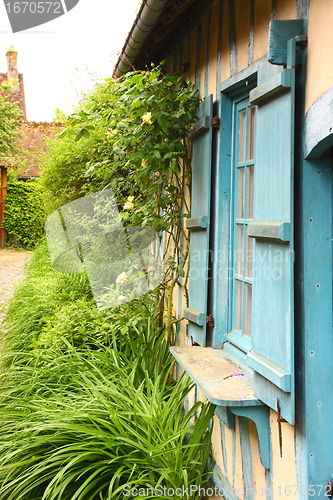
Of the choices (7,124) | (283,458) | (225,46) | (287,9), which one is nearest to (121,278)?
(225,46)

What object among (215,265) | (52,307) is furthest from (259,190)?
(52,307)

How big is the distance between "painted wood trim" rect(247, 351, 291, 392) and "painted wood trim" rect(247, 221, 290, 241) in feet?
1.80

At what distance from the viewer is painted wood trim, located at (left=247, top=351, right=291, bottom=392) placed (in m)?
1.79

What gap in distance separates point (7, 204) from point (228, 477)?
54.4ft

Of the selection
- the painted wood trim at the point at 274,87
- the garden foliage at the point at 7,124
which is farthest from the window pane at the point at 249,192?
the garden foliage at the point at 7,124

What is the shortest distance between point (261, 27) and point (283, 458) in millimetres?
2128

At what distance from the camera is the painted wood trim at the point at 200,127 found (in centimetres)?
306

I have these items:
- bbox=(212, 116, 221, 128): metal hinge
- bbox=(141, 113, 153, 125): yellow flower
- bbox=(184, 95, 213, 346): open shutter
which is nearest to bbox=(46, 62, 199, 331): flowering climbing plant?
bbox=(141, 113, 153, 125): yellow flower

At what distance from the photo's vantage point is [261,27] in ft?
7.78

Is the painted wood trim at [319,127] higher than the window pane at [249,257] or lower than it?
higher

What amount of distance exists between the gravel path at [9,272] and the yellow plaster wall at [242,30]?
483 centimetres

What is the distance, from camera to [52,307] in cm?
542

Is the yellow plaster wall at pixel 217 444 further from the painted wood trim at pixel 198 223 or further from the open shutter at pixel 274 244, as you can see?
the painted wood trim at pixel 198 223

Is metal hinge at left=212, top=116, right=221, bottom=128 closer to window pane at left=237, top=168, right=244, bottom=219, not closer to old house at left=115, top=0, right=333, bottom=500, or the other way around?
old house at left=115, top=0, right=333, bottom=500
